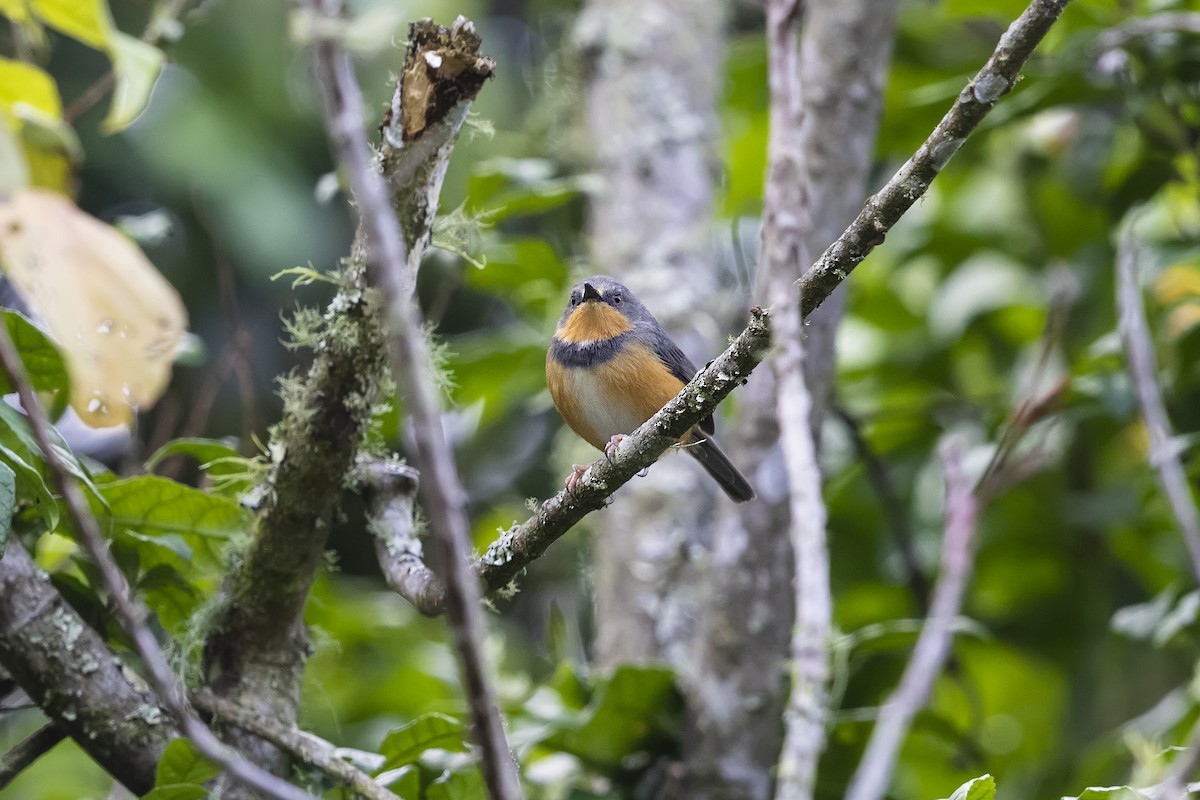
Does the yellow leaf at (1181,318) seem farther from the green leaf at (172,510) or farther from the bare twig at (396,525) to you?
the green leaf at (172,510)

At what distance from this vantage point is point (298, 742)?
109 inches

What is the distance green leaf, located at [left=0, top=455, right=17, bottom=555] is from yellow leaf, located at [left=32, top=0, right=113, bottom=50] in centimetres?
110

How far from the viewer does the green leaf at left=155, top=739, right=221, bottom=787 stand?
96.7 inches

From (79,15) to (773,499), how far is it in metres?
2.42

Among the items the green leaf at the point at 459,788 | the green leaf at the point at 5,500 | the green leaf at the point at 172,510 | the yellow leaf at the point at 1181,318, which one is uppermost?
the yellow leaf at the point at 1181,318

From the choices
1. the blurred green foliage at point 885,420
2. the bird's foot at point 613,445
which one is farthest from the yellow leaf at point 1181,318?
the bird's foot at point 613,445

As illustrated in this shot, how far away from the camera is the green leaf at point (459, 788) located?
2785 mm

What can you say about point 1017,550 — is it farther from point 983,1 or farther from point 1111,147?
point 983,1

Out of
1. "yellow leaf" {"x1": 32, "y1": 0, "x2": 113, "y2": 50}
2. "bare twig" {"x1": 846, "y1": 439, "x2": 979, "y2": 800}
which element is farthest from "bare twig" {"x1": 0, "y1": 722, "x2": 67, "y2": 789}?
"bare twig" {"x1": 846, "y1": 439, "x2": 979, "y2": 800}

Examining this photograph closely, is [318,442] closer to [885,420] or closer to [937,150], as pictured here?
[937,150]

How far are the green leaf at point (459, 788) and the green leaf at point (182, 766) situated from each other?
0.53 m

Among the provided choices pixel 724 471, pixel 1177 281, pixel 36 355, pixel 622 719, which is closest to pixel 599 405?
pixel 724 471

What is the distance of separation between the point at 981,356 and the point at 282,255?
362 cm

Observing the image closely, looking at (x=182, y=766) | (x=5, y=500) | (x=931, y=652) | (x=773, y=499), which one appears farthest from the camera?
(x=773, y=499)
